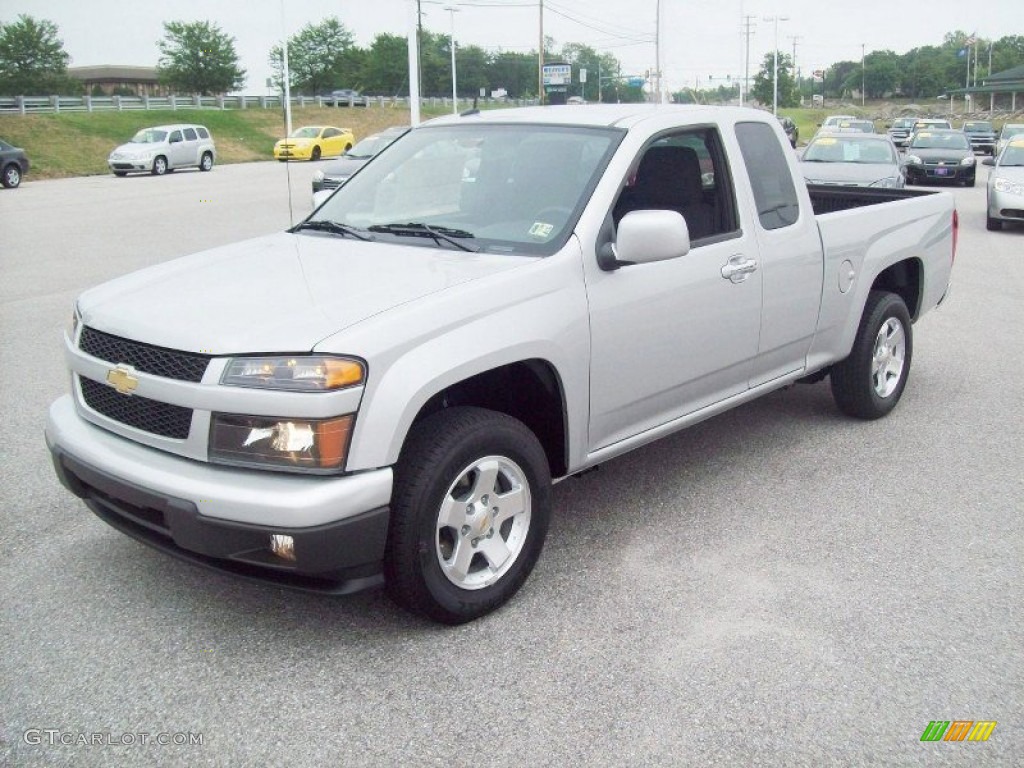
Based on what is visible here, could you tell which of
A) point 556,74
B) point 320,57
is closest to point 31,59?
point 320,57

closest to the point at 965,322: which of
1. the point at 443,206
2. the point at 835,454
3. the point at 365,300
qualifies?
the point at 835,454

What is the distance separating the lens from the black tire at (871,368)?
237 inches

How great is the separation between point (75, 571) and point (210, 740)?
1451mm

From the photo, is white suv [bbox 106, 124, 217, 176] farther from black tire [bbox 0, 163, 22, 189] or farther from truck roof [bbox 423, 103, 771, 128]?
truck roof [bbox 423, 103, 771, 128]

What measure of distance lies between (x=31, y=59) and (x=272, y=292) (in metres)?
86.5

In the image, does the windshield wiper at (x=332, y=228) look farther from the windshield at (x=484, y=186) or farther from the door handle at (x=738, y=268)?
the door handle at (x=738, y=268)

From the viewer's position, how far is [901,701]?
10.7ft

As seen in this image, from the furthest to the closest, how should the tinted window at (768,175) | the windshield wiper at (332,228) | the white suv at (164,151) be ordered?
the white suv at (164,151) < the tinted window at (768,175) < the windshield wiper at (332,228)

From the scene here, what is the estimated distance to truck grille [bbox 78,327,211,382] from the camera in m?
3.37

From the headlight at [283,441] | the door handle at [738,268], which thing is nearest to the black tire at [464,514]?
the headlight at [283,441]

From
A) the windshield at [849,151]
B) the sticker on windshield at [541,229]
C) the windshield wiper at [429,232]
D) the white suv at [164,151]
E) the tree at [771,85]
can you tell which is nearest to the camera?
the sticker on windshield at [541,229]

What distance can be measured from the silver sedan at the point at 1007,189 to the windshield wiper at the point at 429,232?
1436cm

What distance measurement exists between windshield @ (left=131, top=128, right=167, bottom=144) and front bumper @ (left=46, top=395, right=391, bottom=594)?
35.0 metres

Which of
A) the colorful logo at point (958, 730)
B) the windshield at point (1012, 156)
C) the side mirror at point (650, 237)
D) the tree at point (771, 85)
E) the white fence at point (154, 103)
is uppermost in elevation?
the tree at point (771, 85)
